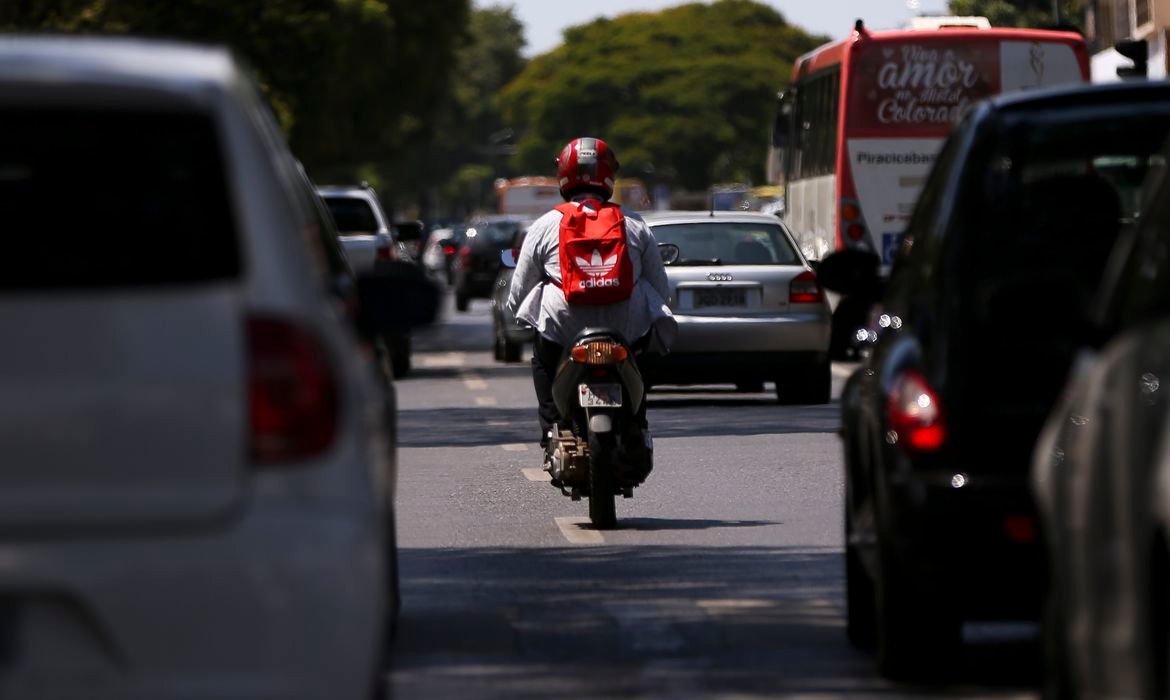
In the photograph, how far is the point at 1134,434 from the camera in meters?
5.29

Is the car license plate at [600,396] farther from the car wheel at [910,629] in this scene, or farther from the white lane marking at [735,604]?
the car wheel at [910,629]

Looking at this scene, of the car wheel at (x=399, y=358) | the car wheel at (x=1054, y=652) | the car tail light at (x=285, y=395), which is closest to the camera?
the car tail light at (x=285, y=395)

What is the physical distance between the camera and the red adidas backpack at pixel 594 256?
11680mm

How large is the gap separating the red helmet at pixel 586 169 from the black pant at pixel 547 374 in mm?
671

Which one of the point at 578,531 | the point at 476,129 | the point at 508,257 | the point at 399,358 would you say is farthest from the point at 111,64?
the point at 476,129

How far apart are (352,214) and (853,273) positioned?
18552 mm

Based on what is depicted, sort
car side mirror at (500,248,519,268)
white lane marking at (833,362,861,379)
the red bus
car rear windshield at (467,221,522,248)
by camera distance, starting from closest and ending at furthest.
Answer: car side mirror at (500,248,519,268)
white lane marking at (833,362,861,379)
the red bus
car rear windshield at (467,221,522,248)

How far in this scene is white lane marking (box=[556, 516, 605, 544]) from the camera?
11.6 m

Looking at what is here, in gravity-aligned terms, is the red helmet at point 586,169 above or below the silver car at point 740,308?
above

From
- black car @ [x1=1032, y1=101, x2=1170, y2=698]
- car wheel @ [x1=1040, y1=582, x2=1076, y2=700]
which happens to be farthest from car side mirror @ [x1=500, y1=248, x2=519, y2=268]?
car wheel @ [x1=1040, y1=582, x2=1076, y2=700]

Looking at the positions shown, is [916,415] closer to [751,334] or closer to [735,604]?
[735,604]

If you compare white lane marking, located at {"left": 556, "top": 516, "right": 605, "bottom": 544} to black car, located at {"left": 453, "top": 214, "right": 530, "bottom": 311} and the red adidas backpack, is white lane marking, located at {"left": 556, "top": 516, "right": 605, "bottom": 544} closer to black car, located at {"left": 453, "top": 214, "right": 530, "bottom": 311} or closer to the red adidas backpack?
the red adidas backpack

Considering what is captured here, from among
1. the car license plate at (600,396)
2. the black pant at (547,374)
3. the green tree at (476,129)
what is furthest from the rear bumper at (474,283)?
the green tree at (476,129)

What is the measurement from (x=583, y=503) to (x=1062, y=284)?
7.55 m
